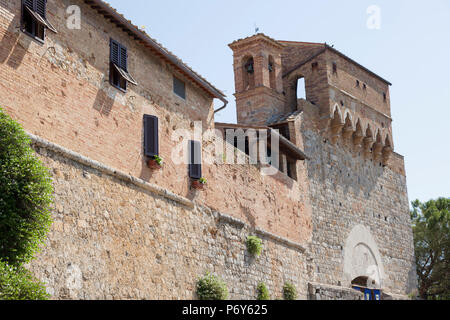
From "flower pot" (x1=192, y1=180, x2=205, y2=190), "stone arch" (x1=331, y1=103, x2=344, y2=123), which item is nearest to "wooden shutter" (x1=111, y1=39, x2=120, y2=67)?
"flower pot" (x1=192, y1=180, x2=205, y2=190)

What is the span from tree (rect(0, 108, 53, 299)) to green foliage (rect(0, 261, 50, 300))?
0.03 metres

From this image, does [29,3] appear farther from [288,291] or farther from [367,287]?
[367,287]

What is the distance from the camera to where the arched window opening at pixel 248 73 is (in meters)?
26.0

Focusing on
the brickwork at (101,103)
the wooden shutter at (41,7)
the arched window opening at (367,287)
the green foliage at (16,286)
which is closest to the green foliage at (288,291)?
the brickwork at (101,103)

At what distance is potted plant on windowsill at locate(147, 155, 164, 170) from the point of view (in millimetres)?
14961

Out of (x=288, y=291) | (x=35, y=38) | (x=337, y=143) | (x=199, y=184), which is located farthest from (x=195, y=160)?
(x=337, y=143)

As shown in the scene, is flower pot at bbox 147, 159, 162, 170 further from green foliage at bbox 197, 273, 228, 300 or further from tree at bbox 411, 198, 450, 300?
tree at bbox 411, 198, 450, 300

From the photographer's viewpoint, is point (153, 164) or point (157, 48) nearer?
point (153, 164)

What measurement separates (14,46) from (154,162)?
15.0ft

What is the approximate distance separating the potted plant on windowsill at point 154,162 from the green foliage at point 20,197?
406 centimetres

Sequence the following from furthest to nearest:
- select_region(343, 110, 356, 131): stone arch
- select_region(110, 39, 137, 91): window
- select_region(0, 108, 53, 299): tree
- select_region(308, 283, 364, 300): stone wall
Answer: select_region(343, 110, 356, 131): stone arch → select_region(308, 283, 364, 300): stone wall → select_region(110, 39, 137, 91): window → select_region(0, 108, 53, 299): tree

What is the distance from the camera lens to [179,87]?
17.0 m

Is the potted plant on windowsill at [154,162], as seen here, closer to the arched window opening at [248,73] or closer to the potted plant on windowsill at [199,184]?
the potted plant on windowsill at [199,184]
